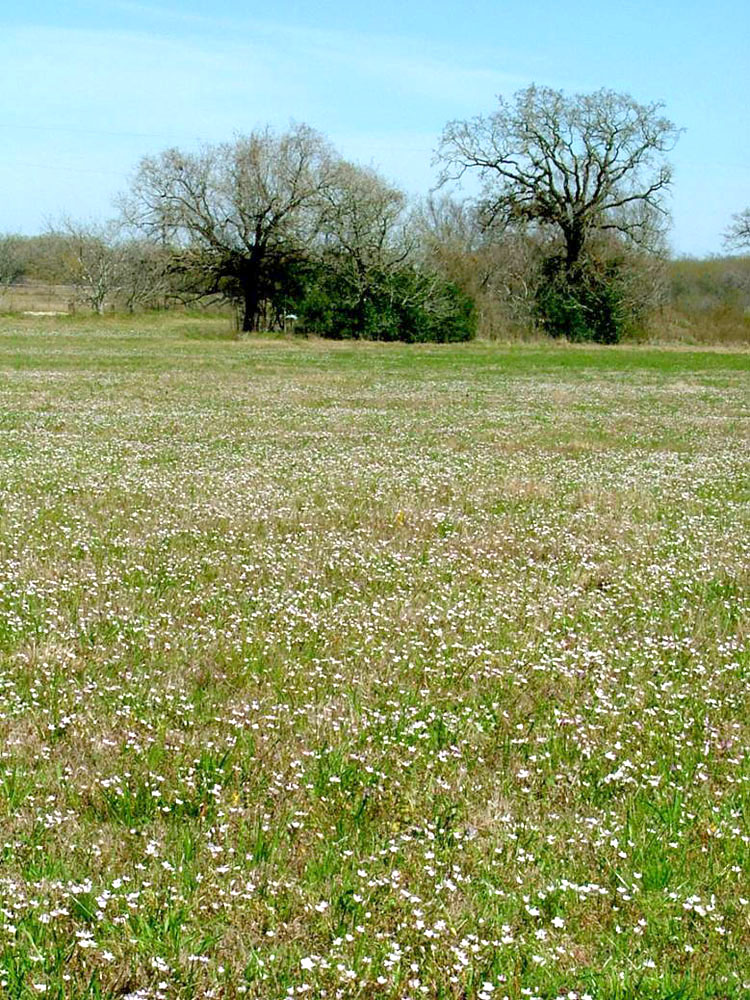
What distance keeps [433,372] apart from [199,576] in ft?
90.0

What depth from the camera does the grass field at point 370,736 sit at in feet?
11.3

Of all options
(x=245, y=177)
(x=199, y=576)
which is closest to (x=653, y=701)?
(x=199, y=576)

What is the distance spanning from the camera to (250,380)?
29.7 m

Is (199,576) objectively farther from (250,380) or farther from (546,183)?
(546,183)

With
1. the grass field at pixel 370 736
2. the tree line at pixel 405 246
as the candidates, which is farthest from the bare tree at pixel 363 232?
the grass field at pixel 370 736

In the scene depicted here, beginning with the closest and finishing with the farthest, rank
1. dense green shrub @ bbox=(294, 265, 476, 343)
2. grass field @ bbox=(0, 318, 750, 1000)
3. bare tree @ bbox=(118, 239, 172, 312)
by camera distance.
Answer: grass field @ bbox=(0, 318, 750, 1000)
dense green shrub @ bbox=(294, 265, 476, 343)
bare tree @ bbox=(118, 239, 172, 312)

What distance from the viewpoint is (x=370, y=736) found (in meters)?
5.20

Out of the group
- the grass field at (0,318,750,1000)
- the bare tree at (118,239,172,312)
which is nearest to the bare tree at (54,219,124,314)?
the bare tree at (118,239,172,312)

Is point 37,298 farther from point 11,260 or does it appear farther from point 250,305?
point 250,305

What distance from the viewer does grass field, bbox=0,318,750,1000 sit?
11.3 feet

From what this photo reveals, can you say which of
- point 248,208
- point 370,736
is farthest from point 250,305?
point 370,736

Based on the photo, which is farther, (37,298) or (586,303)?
(37,298)

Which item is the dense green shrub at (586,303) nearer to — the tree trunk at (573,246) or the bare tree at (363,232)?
the tree trunk at (573,246)

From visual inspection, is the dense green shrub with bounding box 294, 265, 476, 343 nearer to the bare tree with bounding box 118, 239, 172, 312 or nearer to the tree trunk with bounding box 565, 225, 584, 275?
the tree trunk with bounding box 565, 225, 584, 275
